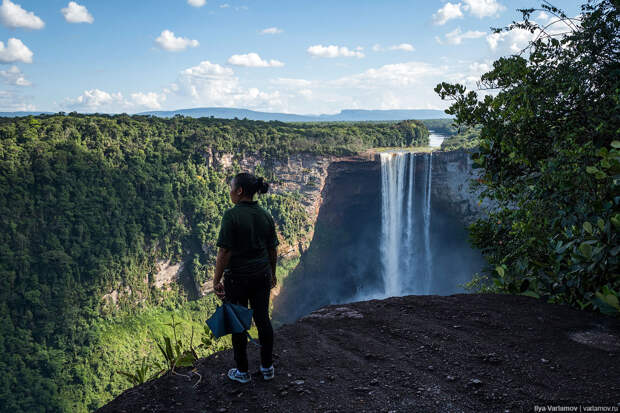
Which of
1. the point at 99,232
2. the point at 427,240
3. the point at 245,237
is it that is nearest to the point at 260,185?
the point at 245,237

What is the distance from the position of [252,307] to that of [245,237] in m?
0.57

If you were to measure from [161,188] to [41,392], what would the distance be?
16.5 meters

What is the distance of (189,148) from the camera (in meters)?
34.5

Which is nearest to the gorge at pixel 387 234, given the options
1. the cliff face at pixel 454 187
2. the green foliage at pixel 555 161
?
the cliff face at pixel 454 187

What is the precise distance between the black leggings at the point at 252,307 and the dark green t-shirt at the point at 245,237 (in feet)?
0.25

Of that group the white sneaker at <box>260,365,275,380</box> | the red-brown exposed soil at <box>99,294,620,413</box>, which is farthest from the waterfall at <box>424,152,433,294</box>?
the white sneaker at <box>260,365,275,380</box>

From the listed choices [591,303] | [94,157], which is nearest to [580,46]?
[591,303]

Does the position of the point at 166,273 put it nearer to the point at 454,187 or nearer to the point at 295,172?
the point at 295,172

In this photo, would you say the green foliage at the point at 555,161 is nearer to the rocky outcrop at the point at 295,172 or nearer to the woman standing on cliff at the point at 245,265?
the woman standing on cliff at the point at 245,265

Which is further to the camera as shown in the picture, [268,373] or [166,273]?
[166,273]

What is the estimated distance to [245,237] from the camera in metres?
2.77

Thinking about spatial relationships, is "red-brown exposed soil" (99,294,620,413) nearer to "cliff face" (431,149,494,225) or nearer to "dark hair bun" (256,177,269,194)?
"dark hair bun" (256,177,269,194)

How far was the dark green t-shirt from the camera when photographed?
2740 millimetres

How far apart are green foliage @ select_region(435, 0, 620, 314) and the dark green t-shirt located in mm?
2646
